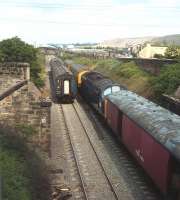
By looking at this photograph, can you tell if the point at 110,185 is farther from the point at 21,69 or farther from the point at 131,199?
the point at 21,69

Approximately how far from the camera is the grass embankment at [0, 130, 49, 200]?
12091 millimetres

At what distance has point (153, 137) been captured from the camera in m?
13.3

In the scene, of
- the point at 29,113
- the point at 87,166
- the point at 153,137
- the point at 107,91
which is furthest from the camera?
the point at 107,91

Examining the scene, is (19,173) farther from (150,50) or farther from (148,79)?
(150,50)

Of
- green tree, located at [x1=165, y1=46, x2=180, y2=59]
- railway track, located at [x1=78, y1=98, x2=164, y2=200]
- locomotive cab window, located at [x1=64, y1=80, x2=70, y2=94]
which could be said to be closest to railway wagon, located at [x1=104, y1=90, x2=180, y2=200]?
railway track, located at [x1=78, y1=98, x2=164, y2=200]

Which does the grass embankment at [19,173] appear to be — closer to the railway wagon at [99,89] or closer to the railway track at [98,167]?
the railway track at [98,167]

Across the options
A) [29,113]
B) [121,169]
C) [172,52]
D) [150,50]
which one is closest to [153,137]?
[121,169]

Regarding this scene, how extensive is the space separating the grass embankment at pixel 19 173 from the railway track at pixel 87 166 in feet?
4.95

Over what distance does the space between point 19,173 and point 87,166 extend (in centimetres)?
490

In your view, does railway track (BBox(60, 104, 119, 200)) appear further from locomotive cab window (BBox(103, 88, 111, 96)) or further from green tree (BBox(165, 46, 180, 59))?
green tree (BBox(165, 46, 180, 59))

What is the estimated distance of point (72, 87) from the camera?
36.8 m

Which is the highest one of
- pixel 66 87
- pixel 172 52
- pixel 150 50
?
pixel 150 50

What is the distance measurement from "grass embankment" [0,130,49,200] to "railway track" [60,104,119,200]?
4.95 feet

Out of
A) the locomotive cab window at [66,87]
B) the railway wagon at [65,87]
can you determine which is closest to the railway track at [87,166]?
the locomotive cab window at [66,87]
